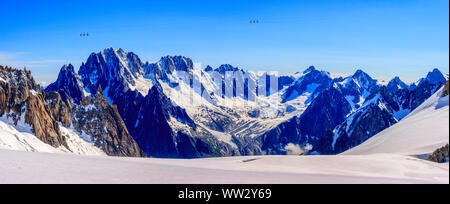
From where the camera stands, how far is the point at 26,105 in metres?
167

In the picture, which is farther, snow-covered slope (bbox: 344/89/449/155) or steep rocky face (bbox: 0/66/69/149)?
steep rocky face (bbox: 0/66/69/149)

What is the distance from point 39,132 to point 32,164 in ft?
540

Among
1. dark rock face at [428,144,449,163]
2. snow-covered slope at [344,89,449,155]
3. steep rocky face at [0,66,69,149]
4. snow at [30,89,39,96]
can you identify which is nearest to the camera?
dark rock face at [428,144,449,163]

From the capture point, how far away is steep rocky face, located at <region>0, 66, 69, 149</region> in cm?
16275

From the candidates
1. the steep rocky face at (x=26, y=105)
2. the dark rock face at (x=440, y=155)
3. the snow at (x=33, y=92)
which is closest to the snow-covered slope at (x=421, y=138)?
the dark rock face at (x=440, y=155)

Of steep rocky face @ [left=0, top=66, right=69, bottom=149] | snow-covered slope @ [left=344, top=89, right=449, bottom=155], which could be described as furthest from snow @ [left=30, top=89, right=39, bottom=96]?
snow-covered slope @ [left=344, top=89, right=449, bottom=155]

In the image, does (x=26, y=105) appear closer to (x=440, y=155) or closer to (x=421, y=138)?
(x=421, y=138)

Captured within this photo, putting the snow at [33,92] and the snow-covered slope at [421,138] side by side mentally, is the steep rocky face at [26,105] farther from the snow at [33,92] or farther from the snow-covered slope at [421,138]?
the snow-covered slope at [421,138]

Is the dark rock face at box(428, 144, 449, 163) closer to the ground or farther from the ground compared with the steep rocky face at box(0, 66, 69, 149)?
closer to the ground

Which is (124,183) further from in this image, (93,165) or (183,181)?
(93,165)

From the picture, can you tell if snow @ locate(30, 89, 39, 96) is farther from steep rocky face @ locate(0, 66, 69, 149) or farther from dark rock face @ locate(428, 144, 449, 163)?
dark rock face @ locate(428, 144, 449, 163)

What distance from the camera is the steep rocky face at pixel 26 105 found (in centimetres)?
16275
